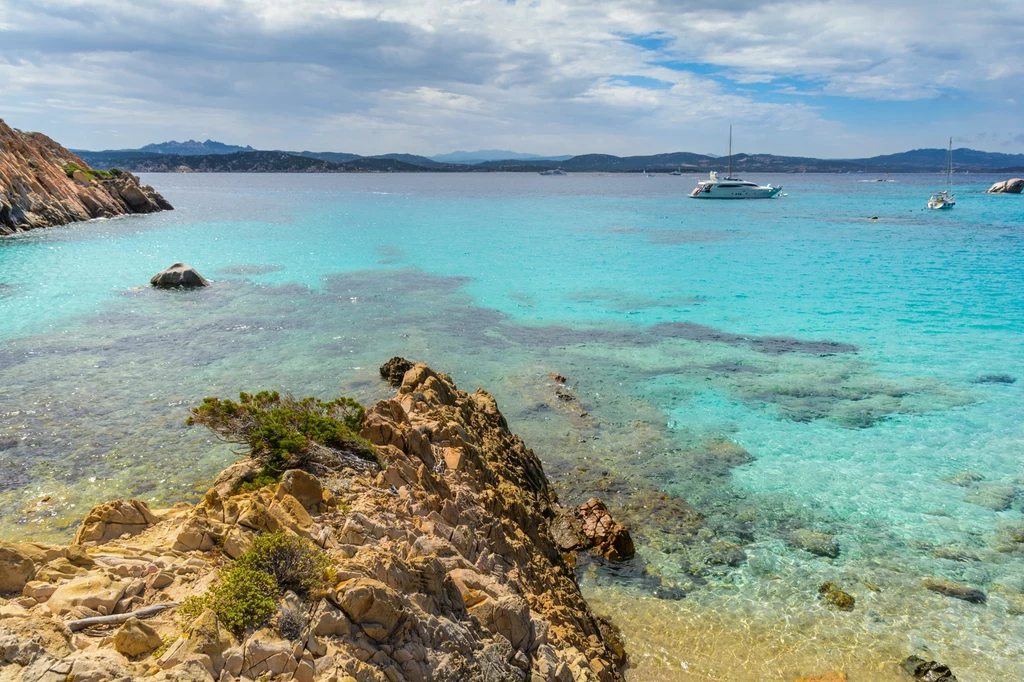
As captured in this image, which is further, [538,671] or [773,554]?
[773,554]

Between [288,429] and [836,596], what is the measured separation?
10.4m

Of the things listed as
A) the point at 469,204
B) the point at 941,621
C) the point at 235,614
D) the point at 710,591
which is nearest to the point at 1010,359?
the point at 941,621

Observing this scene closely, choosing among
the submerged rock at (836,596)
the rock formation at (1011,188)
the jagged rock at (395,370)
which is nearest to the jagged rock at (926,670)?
the submerged rock at (836,596)

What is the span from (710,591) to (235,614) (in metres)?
8.84

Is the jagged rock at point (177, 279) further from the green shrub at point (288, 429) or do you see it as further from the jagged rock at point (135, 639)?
the jagged rock at point (135, 639)

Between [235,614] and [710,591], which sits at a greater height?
[235,614]

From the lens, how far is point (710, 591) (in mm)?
12195

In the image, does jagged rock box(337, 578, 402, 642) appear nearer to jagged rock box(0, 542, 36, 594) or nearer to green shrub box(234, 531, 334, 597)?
green shrub box(234, 531, 334, 597)

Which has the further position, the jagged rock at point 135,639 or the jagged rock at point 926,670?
the jagged rock at point 926,670

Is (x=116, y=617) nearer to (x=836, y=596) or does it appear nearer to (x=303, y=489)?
(x=303, y=489)

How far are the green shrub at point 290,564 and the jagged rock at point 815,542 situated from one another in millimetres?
10508

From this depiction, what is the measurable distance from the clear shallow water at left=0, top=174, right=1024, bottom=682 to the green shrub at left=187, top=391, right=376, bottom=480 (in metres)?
4.63

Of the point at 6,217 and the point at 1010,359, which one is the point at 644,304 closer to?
the point at 1010,359

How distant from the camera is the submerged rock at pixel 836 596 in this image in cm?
1181
